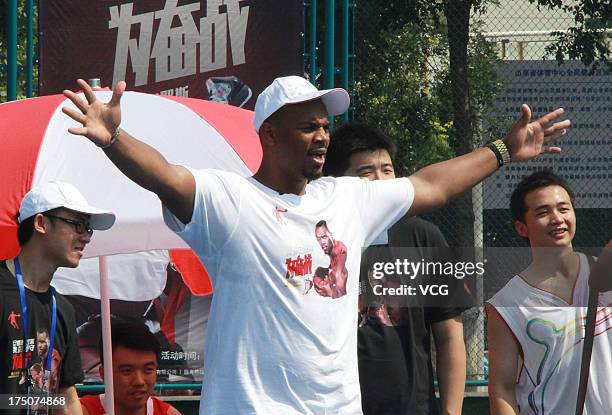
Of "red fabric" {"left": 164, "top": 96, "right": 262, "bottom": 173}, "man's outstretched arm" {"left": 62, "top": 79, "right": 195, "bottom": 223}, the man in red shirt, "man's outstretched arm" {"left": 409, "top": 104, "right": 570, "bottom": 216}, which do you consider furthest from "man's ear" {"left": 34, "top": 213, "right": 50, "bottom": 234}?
"man's outstretched arm" {"left": 409, "top": 104, "right": 570, "bottom": 216}

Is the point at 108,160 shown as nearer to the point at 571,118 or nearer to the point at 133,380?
the point at 133,380

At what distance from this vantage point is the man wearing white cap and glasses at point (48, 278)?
161 inches

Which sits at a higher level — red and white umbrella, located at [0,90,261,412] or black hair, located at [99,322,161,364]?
red and white umbrella, located at [0,90,261,412]

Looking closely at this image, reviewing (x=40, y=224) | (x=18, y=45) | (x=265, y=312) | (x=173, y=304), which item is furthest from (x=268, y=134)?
(x=18, y=45)

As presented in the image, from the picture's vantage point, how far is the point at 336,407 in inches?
124

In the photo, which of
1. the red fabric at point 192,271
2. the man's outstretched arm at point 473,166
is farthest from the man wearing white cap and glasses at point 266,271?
the red fabric at point 192,271

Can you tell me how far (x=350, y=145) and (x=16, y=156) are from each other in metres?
1.33

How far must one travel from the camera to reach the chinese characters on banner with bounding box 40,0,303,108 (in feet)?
24.2

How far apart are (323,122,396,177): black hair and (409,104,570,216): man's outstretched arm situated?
0.75 meters

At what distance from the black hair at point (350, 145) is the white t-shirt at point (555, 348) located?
0.85 m

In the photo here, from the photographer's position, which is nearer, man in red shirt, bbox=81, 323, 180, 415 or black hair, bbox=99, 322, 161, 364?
man in red shirt, bbox=81, 323, 180, 415

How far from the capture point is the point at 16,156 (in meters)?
4.54

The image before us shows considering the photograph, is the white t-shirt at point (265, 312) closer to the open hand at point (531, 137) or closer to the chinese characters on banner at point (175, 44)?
the open hand at point (531, 137)

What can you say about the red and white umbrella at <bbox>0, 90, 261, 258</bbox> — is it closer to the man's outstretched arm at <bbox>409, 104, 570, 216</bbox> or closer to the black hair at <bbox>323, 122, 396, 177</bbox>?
the black hair at <bbox>323, 122, 396, 177</bbox>
